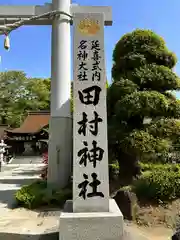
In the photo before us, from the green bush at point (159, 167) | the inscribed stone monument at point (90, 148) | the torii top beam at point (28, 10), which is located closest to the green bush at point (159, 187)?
the green bush at point (159, 167)

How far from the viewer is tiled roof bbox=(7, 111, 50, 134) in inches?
1358

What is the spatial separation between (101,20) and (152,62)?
3.57 metres

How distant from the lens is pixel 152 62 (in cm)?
855

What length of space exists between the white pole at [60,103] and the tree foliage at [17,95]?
121 feet

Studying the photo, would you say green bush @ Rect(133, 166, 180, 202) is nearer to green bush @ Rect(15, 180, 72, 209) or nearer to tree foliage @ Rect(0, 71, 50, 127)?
green bush @ Rect(15, 180, 72, 209)

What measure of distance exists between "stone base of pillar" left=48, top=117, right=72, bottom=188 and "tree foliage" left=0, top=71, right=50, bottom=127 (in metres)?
37.1

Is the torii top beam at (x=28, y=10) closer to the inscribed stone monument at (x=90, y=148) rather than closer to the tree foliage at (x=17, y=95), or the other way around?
the inscribed stone monument at (x=90, y=148)

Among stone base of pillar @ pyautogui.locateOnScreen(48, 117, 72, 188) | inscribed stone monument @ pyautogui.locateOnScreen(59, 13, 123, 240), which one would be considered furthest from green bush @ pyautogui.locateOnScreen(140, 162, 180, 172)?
inscribed stone monument @ pyautogui.locateOnScreen(59, 13, 123, 240)

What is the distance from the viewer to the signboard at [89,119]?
5027mm

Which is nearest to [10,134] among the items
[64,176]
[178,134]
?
[64,176]

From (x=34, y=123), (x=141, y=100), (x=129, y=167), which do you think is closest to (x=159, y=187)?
(x=129, y=167)

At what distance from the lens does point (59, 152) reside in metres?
9.08

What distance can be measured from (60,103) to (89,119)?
167 inches

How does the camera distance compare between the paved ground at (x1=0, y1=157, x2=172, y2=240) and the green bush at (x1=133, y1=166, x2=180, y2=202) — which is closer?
the paved ground at (x1=0, y1=157, x2=172, y2=240)
